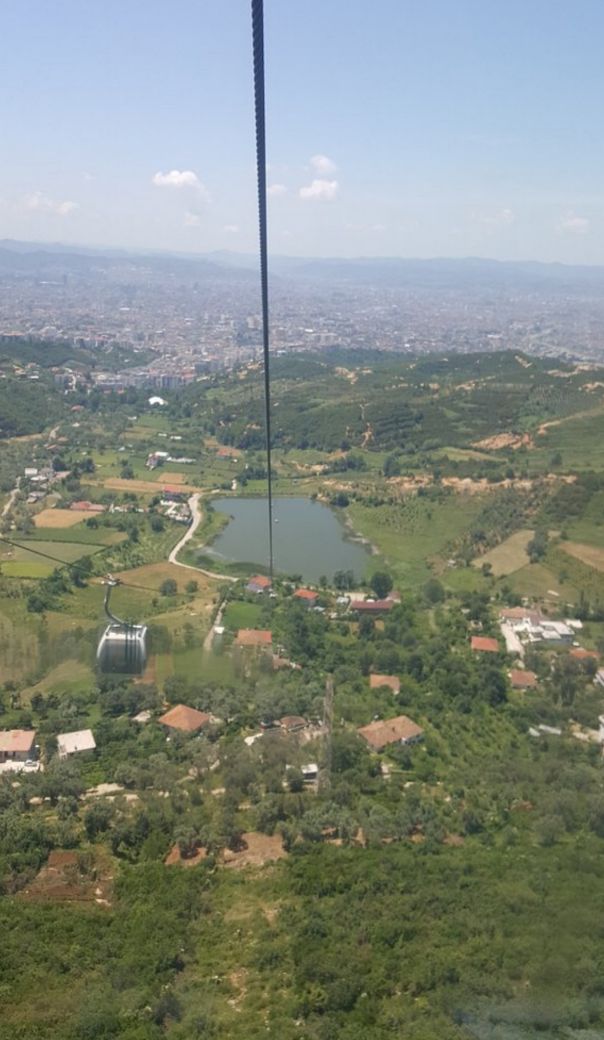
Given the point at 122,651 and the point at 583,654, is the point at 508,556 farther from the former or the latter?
the point at 122,651

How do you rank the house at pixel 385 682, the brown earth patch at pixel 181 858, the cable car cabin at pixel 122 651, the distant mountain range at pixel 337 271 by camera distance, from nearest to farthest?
the brown earth patch at pixel 181 858 < the cable car cabin at pixel 122 651 < the house at pixel 385 682 < the distant mountain range at pixel 337 271

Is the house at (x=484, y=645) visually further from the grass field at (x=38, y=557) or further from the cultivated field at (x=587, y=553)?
the grass field at (x=38, y=557)

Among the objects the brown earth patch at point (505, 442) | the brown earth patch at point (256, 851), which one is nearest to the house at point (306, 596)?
the brown earth patch at point (256, 851)

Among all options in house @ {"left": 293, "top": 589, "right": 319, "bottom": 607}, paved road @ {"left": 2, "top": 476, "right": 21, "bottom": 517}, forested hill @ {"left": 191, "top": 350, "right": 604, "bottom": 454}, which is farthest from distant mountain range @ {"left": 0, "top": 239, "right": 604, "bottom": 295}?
house @ {"left": 293, "top": 589, "right": 319, "bottom": 607}

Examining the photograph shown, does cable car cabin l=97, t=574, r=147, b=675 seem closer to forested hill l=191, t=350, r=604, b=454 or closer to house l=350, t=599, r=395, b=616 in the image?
house l=350, t=599, r=395, b=616

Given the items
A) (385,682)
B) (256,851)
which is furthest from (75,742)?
(385,682)

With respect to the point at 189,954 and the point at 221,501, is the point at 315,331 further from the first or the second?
the point at 189,954

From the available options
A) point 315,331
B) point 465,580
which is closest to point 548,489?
point 465,580
